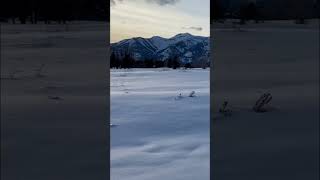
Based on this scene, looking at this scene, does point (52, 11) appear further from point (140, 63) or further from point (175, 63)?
point (175, 63)

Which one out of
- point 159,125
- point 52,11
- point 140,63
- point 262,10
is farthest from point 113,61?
point 262,10

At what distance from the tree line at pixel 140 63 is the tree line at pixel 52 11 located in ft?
2.29

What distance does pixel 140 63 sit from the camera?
3672 millimetres

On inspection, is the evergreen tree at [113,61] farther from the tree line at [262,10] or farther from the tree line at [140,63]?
the tree line at [262,10]

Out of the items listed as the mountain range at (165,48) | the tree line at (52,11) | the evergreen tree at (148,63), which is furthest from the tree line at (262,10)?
the evergreen tree at (148,63)

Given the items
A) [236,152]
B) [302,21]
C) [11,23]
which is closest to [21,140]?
[11,23]

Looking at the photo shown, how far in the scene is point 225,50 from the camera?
2.88m

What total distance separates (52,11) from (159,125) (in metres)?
1.42

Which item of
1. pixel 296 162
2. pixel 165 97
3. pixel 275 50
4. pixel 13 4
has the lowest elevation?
pixel 296 162

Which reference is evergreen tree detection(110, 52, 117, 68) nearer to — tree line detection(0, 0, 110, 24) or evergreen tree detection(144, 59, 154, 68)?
evergreen tree detection(144, 59, 154, 68)

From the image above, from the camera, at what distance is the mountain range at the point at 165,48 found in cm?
364

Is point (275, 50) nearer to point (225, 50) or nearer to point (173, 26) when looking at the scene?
point (225, 50)

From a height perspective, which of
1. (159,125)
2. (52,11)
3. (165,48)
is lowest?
(159,125)

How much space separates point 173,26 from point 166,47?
15.6 inches
